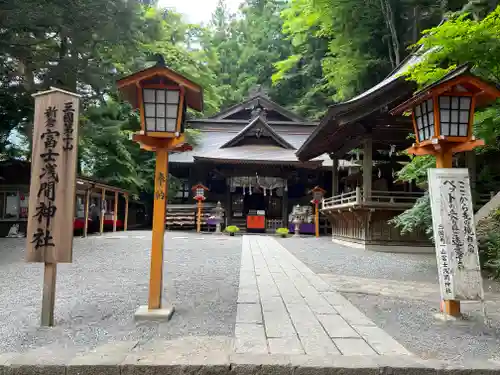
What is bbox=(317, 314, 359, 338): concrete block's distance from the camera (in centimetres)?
376

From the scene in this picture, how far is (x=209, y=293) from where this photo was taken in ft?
18.2

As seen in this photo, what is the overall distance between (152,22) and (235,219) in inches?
453

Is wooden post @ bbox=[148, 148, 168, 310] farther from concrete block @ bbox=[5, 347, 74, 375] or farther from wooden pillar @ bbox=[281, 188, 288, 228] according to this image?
wooden pillar @ bbox=[281, 188, 288, 228]

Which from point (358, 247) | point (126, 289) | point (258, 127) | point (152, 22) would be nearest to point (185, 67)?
point (152, 22)

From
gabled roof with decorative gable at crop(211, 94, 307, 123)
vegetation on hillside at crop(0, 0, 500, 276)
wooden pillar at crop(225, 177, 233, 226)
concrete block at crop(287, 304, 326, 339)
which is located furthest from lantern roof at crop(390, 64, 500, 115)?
gabled roof with decorative gable at crop(211, 94, 307, 123)

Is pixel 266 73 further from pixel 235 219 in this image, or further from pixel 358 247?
pixel 358 247

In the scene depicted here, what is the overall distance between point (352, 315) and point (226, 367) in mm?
2096

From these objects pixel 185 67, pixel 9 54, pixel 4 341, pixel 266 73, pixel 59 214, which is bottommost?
pixel 4 341

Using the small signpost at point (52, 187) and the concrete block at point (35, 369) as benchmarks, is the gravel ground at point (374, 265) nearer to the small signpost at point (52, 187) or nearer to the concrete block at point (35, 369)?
the small signpost at point (52, 187)

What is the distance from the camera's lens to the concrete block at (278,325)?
3.73 metres

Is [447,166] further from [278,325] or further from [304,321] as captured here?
[278,325]

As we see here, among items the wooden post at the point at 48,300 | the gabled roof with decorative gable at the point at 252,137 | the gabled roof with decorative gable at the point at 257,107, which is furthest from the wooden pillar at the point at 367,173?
the gabled roof with decorative gable at the point at 257,107

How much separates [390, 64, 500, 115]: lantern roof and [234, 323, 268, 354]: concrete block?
3.49 m

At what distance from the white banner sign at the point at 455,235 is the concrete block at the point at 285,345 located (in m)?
1.98
